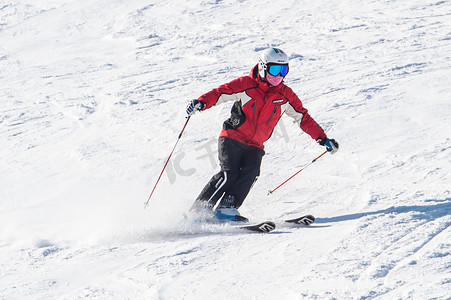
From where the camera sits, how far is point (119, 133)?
8.06 m

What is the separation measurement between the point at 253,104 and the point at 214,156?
2.07 m

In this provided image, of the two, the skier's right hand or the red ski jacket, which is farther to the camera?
the red ski jacket

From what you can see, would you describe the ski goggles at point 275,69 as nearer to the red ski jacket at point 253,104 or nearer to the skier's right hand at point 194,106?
the red ski jacket at point 253,104

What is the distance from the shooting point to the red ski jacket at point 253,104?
4871 mm

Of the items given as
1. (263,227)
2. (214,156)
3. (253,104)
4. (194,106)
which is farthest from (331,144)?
(214,156)

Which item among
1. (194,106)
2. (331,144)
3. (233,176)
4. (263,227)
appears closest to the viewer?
(263,227)

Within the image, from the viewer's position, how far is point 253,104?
16.1 feet

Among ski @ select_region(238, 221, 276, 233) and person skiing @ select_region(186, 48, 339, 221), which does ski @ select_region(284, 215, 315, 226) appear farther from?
person skiing @ select_region(186, 48, 339, 221)

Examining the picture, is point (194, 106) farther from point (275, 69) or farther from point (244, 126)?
point (275, 69)

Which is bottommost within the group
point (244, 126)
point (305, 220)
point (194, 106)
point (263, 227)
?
point (305, 220)

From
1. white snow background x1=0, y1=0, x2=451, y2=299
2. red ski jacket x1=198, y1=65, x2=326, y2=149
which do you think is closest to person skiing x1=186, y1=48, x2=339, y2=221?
red ski jacket x1=198, y1=65, x2=326, y2=149

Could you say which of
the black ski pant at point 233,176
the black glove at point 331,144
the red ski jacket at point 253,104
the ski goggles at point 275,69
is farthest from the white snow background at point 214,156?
the ski goggles at point 275,69

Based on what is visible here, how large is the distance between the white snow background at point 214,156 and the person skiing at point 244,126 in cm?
Answer: 37

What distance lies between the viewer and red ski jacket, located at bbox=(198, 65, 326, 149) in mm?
4871
